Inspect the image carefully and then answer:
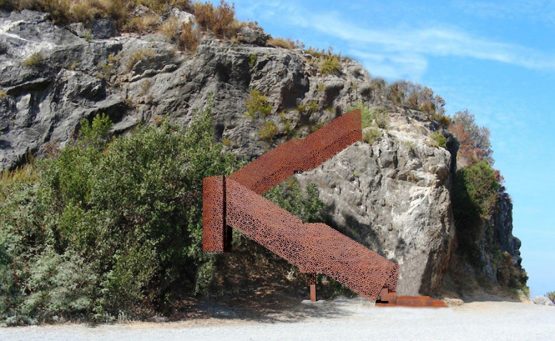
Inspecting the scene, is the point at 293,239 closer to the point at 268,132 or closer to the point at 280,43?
the point at 268,132

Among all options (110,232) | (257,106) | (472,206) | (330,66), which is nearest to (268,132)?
(257,106)

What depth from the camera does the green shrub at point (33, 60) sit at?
21.2 m

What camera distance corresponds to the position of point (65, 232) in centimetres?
1324

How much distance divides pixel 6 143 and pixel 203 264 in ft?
33.1

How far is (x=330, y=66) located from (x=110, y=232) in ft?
41.1

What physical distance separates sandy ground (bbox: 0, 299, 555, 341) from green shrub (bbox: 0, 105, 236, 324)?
2.70 feet

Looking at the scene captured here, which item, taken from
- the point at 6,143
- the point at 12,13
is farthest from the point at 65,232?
the point at 12,13

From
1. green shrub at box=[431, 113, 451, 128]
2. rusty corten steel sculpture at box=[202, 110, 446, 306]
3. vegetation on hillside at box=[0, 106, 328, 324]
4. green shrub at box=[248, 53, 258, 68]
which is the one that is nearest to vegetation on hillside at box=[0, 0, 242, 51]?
green shrub at box=[248, 53, 258, 68]

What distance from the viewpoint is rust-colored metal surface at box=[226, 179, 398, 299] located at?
1050 cm

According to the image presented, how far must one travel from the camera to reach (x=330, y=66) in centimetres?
2312

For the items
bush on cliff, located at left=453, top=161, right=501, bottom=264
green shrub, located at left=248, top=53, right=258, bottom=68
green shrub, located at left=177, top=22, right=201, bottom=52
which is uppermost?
green shrub, located at left=177, top=22, right=201, bottom=52

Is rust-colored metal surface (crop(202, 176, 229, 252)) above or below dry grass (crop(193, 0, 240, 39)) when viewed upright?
below

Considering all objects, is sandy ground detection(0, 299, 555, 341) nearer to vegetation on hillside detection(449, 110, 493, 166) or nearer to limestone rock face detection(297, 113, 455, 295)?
limestone rock face detection(297, 113, 455, 295)

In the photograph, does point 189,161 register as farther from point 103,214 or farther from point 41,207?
point 41,207
